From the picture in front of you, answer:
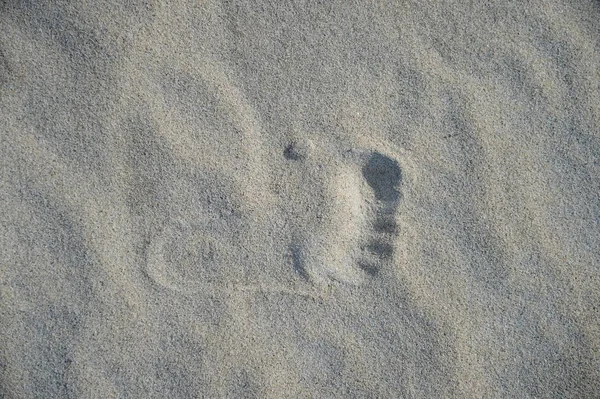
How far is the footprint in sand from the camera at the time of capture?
126cm

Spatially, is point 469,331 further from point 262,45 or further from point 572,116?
point 262,45

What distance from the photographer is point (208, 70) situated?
1277mm

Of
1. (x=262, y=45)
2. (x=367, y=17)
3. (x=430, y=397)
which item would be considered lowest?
(x=430, y=397)

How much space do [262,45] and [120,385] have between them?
97 cm

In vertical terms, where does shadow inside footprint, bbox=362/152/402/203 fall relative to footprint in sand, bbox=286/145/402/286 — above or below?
A: above

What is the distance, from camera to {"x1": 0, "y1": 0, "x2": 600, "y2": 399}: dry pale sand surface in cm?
125

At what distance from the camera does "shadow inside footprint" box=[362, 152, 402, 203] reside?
1260mm

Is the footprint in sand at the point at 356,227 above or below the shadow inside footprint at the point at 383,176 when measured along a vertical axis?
below

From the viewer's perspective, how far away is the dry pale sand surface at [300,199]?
1.25 m

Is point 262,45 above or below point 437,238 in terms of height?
above

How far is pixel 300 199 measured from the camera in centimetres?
127

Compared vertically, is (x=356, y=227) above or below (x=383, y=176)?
below

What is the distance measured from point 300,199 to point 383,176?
23 cm

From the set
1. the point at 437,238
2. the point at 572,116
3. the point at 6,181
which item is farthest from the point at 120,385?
the point at 572,116
